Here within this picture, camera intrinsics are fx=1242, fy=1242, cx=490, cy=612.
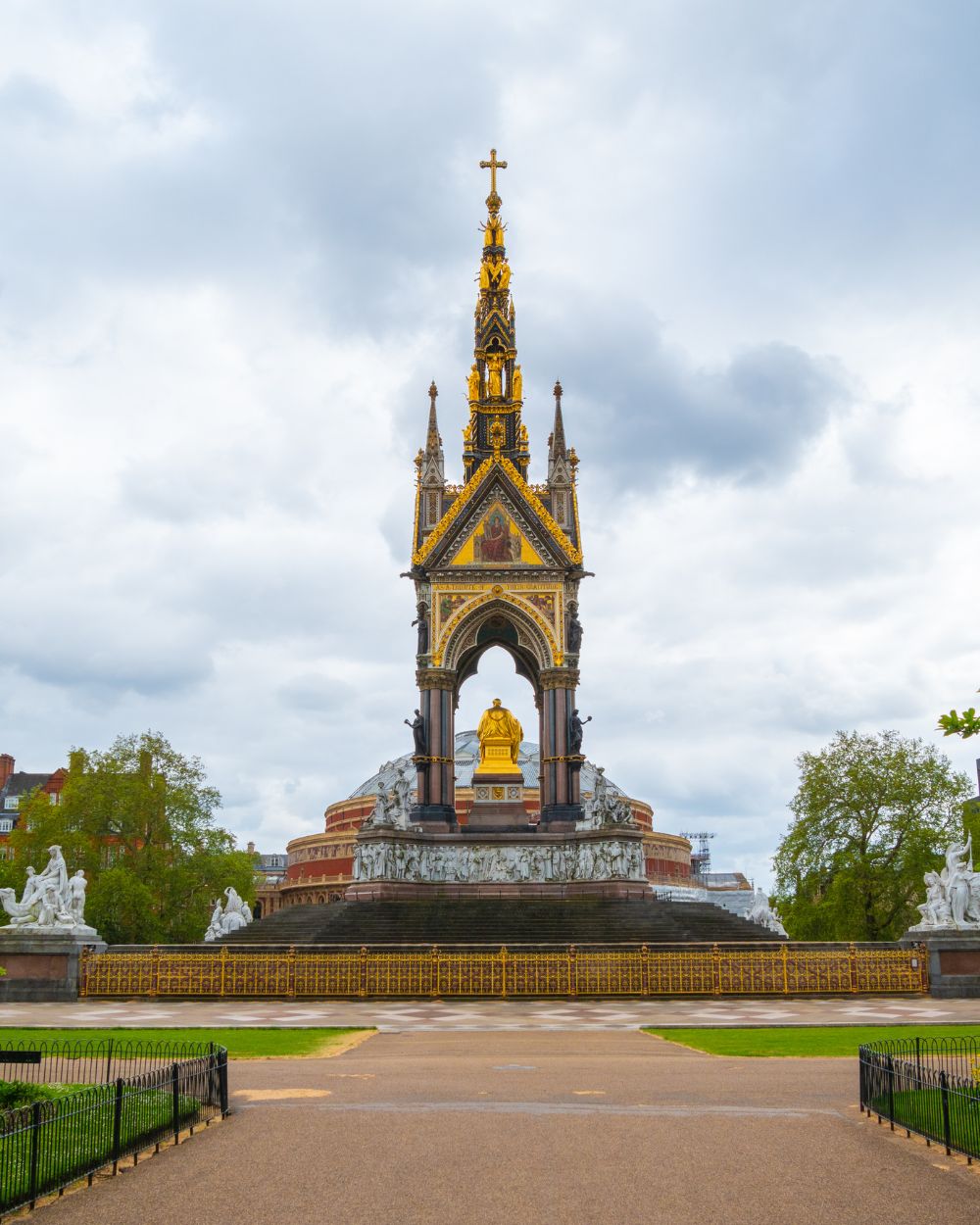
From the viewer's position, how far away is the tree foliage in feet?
167

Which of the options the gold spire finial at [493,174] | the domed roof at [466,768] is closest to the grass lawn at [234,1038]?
the gold spire finial at [493,174]

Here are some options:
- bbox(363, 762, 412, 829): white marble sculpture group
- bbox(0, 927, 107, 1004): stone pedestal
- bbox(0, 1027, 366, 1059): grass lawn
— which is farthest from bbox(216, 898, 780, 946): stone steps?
bbox(0, 1027, 366, 1059): grass lawn

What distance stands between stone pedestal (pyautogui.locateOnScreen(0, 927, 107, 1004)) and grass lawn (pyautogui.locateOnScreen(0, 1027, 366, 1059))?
8.14m

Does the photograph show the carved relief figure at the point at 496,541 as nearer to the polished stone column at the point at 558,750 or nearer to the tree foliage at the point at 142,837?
the polished stone column at the point at 558,750

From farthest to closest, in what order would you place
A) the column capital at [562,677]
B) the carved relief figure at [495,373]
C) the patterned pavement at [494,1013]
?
1. the carved relief figure at [495,373]
2. the column capital at [562,677]
3. the patterned pavement at [494,1013]

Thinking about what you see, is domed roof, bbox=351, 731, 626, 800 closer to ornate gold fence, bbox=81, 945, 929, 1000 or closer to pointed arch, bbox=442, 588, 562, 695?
pointed arch, bbox=442, 588, 562, 695

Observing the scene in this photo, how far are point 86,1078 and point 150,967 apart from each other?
49.4ft

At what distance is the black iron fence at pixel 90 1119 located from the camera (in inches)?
334

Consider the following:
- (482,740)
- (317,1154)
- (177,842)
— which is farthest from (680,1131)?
(177,842)

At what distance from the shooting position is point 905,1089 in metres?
11.3

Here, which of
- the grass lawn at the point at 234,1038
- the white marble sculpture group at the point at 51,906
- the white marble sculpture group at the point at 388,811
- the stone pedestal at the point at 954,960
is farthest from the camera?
the white marble sculpture group at the point at 388,811

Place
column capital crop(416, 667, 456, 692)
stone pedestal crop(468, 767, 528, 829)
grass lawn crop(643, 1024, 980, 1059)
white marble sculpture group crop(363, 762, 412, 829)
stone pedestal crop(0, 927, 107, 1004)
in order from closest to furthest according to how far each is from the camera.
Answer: grass lawn crop(643, 1024, 980, 1059) < stone pedestal crop(0, 927, 107, 1004) < white marble sculpture group crop(363, 762, 412, 829) < stone pedestal crop(468, 767, 528, 829) < column capital crop(416, 667, 456, 692)

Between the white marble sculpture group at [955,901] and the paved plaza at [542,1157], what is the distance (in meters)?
14.7

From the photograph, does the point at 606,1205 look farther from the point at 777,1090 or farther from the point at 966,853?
the point at 966,853
